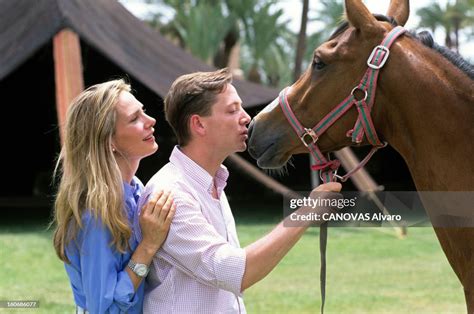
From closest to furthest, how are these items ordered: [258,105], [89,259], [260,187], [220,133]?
1. [89,259]
2. [220,133]
3. [258,105]
4. [260,187]

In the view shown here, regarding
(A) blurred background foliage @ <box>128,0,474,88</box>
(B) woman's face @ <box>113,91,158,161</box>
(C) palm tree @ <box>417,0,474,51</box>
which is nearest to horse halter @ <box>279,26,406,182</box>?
(B) woman's face @ <box>113,91,158,161</box>

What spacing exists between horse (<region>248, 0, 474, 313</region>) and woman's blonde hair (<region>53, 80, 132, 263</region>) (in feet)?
2.02

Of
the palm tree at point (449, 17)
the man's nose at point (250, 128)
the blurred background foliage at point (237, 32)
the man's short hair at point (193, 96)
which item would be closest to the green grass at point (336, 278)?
the man's nose at point (250, 128)

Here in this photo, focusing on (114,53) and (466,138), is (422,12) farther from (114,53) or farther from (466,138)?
(466,138)

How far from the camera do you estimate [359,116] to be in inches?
110

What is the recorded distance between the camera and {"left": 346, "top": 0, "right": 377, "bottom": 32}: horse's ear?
2.77m

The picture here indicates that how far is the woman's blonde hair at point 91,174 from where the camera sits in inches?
101

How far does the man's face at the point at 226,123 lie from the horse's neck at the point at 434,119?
0.56m

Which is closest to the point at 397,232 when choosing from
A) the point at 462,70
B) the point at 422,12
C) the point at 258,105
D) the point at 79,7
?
the point at 258,105

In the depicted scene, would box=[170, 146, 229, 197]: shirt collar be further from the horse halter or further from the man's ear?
the horse halter

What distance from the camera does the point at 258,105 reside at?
12.3 metres

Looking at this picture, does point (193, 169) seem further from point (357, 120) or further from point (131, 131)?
point (357, 120)

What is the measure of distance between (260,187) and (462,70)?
1400cm

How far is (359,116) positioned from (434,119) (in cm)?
28
